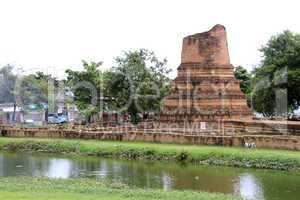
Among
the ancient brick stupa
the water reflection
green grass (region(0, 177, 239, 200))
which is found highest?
the ancient brick stupa

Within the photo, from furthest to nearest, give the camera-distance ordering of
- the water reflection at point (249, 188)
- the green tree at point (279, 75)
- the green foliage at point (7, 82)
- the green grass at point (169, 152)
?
the green foliage at point (7, 82)
the green tree at point (279, 75)
the green grass at point (169, 152)
the water reflection at point (249, 188)

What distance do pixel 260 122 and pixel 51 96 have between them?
3588cm

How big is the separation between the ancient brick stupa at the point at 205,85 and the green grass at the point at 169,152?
505cm

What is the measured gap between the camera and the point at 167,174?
30.4 meters

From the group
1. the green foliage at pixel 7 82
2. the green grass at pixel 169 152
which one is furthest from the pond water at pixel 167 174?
the green foliage at pixel 7 82

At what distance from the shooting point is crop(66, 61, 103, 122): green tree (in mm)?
57562

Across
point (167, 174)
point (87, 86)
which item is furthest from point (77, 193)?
point (87, 86)

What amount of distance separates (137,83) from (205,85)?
1216cm

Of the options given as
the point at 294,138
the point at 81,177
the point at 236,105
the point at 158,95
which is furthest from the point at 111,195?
the point at 158,95

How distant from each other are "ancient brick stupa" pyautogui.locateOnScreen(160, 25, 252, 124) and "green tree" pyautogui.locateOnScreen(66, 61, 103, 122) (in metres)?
14.1

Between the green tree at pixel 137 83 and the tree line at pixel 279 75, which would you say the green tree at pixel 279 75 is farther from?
the green tree at pixel 137 83

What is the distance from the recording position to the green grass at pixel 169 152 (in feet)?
106

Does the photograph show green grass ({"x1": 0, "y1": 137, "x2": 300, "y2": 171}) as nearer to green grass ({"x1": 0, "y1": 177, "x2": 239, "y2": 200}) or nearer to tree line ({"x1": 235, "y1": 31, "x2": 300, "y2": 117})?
green grass ({"x1": 0, "y1": 177, "x2": 239, "y2": 200})

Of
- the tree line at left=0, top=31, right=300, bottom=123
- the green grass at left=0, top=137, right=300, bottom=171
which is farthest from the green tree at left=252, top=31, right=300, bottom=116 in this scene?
the green grass at left=0, top=137, right=300, bottom=171
